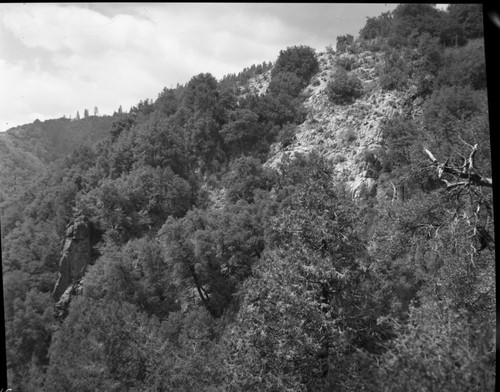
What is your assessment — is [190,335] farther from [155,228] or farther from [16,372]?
[155,228]

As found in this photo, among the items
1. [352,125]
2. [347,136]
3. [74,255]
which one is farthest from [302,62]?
[74,255]

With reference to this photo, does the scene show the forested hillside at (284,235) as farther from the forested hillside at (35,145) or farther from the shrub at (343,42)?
the forested hillside at (35,145)

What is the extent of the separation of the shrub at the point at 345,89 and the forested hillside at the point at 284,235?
0.20 meters

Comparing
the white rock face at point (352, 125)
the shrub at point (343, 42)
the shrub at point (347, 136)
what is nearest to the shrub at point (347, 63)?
the white rock face at point (352, 125)

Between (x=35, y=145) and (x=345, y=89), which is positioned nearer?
(x=345, y=89)

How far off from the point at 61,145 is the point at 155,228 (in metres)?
37.2

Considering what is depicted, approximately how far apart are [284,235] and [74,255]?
41.4 meters

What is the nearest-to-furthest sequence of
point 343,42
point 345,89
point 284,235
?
point 284,235, point 345,89, point 343,42

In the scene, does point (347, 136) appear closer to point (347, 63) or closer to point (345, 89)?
point (345, 89)

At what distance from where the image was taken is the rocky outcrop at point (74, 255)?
46.1 metres

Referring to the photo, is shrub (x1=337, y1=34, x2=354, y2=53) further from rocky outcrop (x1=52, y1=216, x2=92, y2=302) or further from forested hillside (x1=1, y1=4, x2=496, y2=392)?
rocky outcrop (x1=52, y1=216, x2=92, y2=302)

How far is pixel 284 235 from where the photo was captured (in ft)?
34.1

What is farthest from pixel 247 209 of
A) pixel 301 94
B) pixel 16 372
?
pixel 301 94

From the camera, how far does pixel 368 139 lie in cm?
4150
